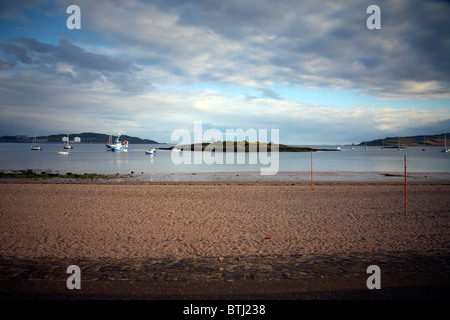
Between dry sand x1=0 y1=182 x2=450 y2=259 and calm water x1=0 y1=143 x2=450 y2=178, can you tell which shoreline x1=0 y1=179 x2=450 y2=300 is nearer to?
dry sand x1=0 y1=182 x2=450 y2=259

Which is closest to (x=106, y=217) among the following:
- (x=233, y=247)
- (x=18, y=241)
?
(x=18, y=241)

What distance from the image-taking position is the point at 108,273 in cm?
486

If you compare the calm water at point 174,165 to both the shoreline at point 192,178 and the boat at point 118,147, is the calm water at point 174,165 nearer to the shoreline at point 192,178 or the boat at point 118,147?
the shoreline at point 192,178

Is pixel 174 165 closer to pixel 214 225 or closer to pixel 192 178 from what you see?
pixel 192 178

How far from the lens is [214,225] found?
870 centimetres

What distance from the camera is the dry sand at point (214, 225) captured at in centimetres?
642

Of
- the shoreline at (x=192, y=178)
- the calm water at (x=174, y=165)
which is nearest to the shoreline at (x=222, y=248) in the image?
the shoreline at (x=192, y=178)

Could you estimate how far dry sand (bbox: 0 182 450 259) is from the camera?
6.42m

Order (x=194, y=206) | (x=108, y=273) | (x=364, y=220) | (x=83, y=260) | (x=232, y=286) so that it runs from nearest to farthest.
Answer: (x=232, y=286)
(x=108, y=273)
(x=83, y=260)
(x=364, y=220)
(x=194, y=206)

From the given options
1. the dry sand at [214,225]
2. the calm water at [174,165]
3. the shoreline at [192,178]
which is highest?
the calm water at [174,165]

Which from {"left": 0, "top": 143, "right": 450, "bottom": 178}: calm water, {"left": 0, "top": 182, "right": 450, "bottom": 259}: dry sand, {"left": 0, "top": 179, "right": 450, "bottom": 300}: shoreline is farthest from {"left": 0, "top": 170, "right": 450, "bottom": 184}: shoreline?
{"left": 0, "top": 179, "right": 450, "bottom": 300}: shoreline
